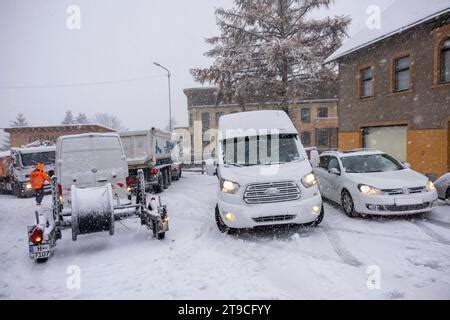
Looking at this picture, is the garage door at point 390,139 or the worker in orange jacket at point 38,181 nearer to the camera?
the worker in orange jacket at point 38,181

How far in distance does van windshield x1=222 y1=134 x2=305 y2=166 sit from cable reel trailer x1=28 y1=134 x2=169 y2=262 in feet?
6.50

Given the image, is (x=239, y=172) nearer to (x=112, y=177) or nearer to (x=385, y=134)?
(x=112, y=177)

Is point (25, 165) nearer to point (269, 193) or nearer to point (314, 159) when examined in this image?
point (269, 193)

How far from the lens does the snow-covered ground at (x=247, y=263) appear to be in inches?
162

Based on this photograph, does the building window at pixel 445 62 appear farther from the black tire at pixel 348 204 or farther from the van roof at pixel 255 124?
the van roof at pixel 255 124

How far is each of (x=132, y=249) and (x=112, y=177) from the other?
215 cm

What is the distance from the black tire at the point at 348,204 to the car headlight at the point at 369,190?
17.3 inches

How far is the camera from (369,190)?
714cm

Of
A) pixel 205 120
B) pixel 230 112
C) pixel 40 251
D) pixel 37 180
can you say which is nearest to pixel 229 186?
pixel 40 251

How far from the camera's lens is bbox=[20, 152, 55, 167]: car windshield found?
14.8 metres

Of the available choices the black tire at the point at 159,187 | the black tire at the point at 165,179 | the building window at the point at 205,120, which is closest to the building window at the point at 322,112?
the building window at the point at 205,120

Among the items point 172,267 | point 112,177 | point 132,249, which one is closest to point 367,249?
point 172,267

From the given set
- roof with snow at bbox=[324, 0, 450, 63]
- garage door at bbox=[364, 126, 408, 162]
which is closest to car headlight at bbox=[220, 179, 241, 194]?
roof with snow at bbox=[324, 0, 450, 63]

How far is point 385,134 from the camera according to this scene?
49.0 ft
